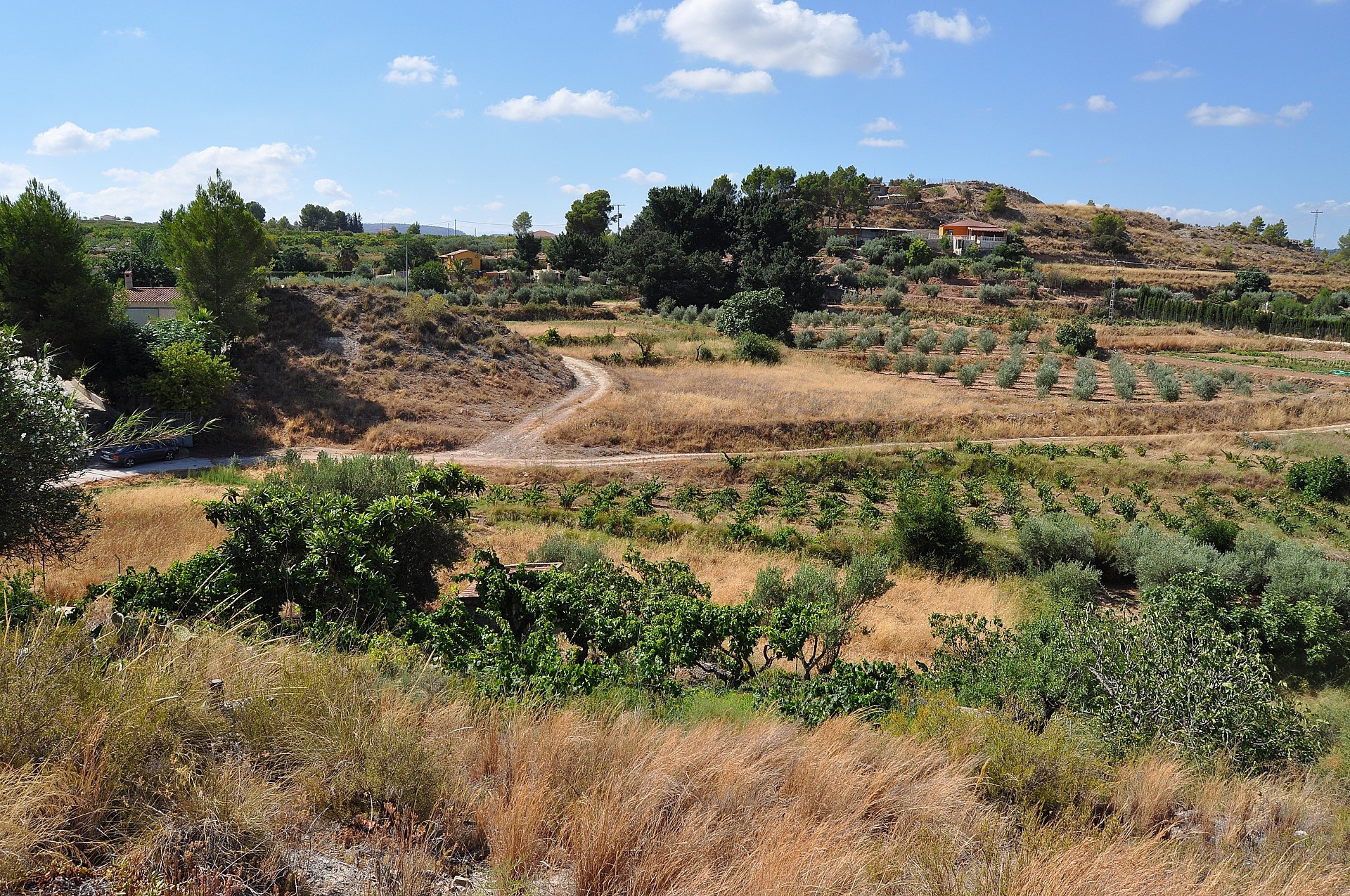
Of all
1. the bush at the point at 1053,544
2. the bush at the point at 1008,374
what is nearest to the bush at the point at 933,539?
the bush at the point at 1053,544

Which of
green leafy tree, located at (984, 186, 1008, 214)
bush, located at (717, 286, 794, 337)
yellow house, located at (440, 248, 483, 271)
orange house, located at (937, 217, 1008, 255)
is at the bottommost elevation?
bush, located at (717, 286, 794, 337)

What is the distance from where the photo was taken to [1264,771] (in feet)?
22.8

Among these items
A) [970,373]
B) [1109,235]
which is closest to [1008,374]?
[970,373]

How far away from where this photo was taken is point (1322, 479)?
22625 mm

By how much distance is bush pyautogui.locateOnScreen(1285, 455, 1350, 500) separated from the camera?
22.5 meters

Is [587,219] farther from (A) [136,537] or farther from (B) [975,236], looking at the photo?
(A) [136,537]

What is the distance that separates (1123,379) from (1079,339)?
11.9 m

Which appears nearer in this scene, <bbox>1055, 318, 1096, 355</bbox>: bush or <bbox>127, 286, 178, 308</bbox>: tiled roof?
<bbox>127, 286, 178, 308</bbox>: tiled roof

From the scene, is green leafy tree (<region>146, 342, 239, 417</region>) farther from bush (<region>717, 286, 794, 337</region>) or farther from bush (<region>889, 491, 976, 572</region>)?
bush (<region>717, 286, 794, 337</region>)

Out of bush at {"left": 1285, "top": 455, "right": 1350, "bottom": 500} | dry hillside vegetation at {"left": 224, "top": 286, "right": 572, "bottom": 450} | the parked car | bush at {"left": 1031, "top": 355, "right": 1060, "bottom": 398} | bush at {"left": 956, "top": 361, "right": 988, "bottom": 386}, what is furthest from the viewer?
bush at {"left": 956, "top": 361, "right": 988, "bottom": 386}

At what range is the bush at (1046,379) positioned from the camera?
34562 millimetres

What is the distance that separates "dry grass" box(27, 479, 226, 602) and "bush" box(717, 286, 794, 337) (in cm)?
3259

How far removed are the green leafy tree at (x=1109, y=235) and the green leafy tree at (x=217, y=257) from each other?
301 ft

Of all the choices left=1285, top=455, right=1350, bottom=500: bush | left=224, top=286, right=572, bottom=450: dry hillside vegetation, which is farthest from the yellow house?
left=1285, top=455, right=1350, bottom=500: bush
